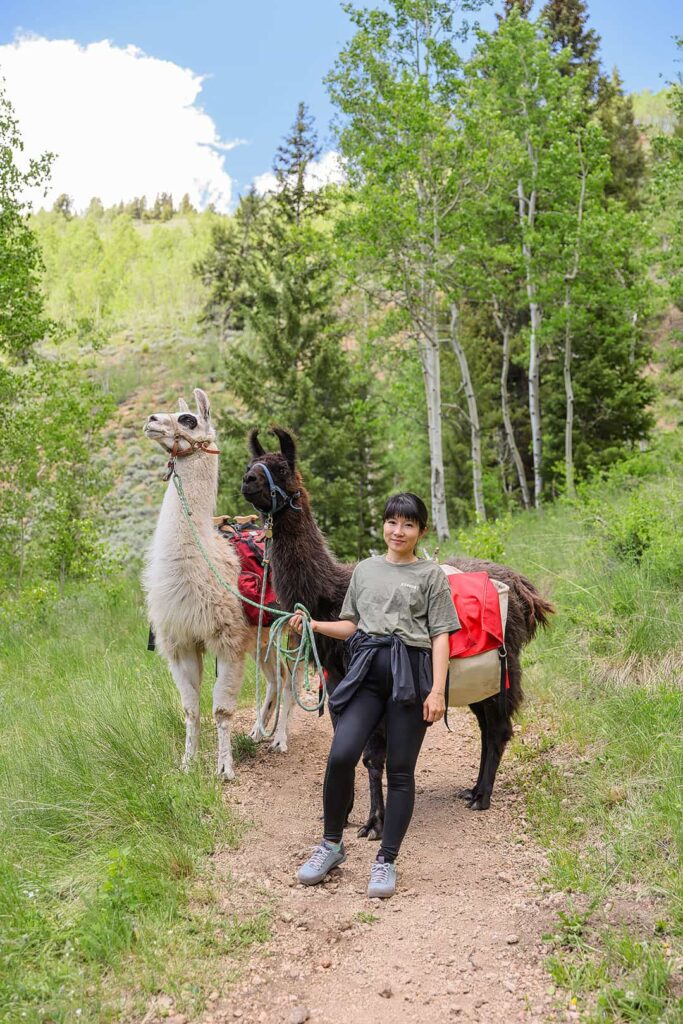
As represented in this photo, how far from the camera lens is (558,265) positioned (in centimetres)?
1917

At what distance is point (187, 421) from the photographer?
5.16 metres

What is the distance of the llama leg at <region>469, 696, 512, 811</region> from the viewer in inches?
191

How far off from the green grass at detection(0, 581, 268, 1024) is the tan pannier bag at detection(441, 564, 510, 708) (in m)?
1.44

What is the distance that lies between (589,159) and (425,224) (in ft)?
20.1

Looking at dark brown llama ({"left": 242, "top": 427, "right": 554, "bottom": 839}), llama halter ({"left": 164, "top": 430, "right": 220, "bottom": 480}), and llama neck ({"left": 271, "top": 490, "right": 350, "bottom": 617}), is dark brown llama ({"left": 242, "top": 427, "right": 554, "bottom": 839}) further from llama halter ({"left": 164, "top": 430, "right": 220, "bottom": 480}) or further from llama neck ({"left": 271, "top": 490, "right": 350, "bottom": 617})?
llama halter ({"left": 164, "top": 430, "right": 220, "bottom": 480})

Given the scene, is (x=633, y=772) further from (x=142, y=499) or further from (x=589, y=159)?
(x=142, y=499)

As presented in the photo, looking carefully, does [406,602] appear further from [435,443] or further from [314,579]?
[435,443]

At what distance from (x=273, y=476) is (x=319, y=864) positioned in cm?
216

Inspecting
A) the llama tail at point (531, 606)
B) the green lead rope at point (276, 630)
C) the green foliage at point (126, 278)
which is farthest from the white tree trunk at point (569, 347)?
the green foliage at point (126, 278)

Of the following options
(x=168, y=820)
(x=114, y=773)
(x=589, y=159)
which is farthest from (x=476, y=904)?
(x=589, y=159)

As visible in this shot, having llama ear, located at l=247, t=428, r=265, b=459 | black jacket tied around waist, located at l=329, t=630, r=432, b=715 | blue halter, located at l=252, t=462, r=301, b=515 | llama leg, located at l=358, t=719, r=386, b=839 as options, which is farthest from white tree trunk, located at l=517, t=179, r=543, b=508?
black jacket tied around waist, located at l=329, t=630, r=432, b=715

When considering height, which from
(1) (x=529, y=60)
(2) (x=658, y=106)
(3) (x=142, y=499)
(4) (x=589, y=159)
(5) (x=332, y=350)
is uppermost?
(2) (x=658, y=106)

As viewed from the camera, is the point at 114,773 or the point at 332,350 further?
the point at 332,350

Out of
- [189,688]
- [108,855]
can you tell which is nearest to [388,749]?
[108,855]
